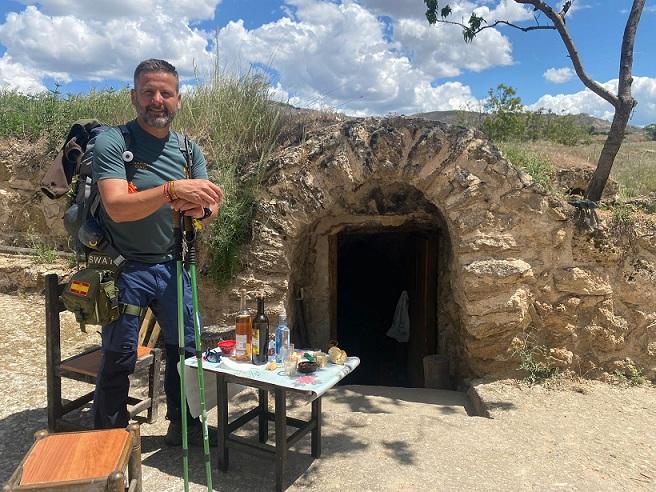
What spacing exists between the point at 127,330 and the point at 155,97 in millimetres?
1320

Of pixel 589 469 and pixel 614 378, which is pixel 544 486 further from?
pixel 614 378

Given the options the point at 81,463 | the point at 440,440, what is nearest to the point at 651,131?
the point at 440,440

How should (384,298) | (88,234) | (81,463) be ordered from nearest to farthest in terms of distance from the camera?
(81,463)
(88,234)
(384,298)

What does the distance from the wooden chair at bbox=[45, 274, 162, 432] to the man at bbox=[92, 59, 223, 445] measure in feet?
1.35

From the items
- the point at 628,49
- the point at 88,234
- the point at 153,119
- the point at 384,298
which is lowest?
the point at 384,298

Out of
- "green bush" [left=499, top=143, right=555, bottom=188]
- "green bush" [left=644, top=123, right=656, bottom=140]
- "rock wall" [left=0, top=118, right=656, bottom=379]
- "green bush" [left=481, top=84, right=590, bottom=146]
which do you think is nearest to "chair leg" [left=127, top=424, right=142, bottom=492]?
"rock wall" [left=0, top=118, right=656, bottom=379]

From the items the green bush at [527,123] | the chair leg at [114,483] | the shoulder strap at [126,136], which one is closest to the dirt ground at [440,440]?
the chair leg at [114,483]

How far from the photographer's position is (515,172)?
15.2 ft

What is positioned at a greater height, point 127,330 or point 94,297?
point 94,297

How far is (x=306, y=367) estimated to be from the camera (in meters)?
3.02

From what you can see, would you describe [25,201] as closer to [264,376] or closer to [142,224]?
[142,224]

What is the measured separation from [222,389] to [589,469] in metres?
2.42

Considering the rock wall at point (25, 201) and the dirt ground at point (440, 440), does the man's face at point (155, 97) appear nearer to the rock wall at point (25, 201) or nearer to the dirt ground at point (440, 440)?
the dirt ground at point (440, 440)

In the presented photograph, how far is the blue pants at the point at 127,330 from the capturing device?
2953mm
